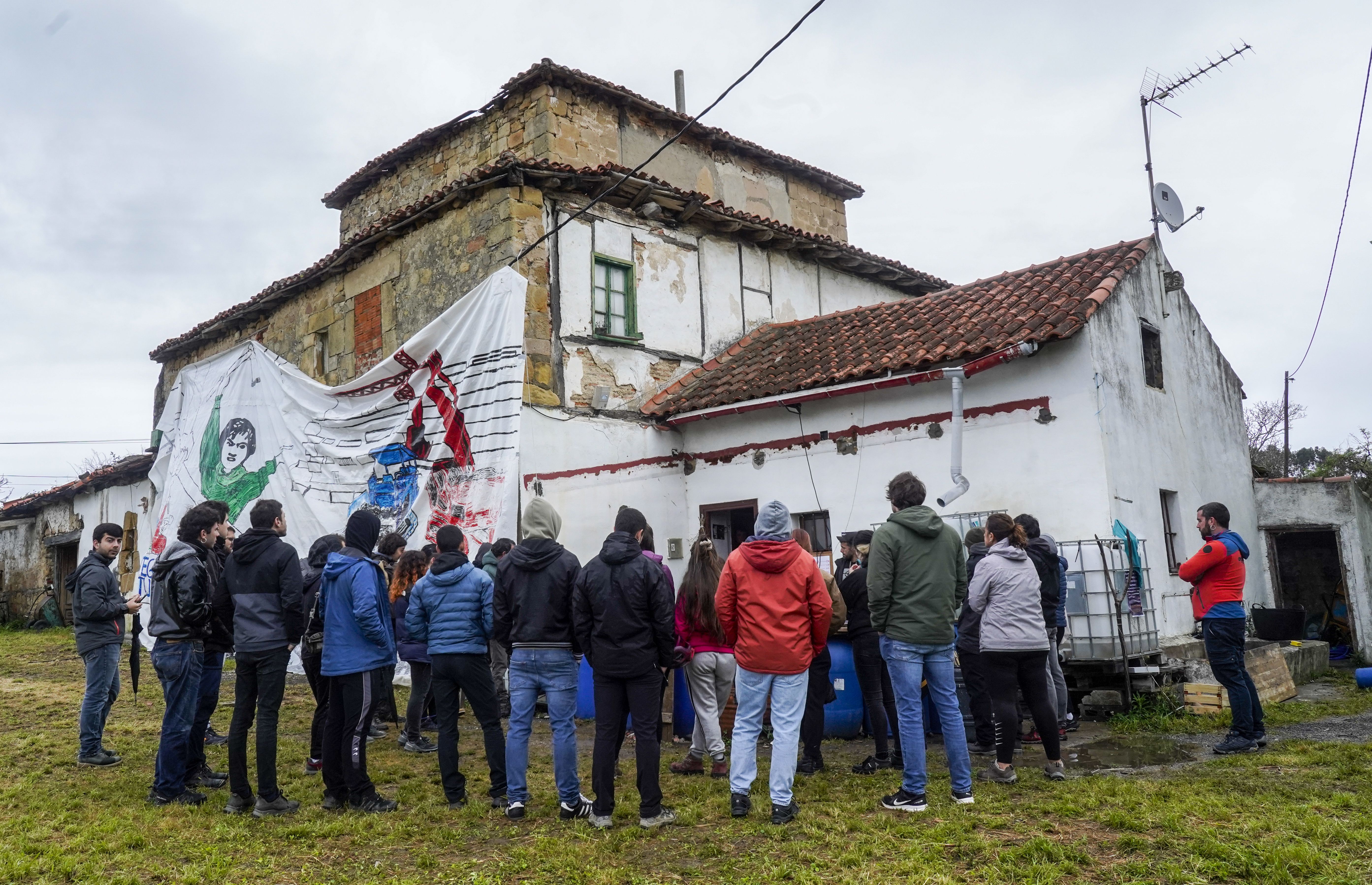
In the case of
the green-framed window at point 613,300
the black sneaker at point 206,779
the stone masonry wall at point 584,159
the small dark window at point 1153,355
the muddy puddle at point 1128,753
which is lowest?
the muddy puddle at point 1128,753

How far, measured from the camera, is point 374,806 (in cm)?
559

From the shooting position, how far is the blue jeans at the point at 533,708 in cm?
537

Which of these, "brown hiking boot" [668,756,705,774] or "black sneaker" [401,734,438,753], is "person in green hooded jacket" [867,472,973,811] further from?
"black sneaker" [401,734,438,753]

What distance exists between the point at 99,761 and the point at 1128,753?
7.54m

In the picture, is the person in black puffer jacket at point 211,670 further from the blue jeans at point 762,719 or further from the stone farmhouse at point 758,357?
the stone farmhouse at point 758,357

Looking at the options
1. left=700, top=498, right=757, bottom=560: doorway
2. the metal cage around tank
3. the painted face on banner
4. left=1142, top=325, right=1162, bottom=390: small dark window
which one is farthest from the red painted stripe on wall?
the painted face on banner

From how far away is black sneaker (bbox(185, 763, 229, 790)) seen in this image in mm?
6215

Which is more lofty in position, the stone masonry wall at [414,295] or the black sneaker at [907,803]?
the stone masonry wall at [414,295]

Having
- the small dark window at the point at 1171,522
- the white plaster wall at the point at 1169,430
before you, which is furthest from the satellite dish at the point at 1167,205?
the small dark window at the point at 1171,522

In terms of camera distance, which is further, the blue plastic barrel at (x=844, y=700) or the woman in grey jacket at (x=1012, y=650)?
the blue plastic barrel at (x=844, y=700)

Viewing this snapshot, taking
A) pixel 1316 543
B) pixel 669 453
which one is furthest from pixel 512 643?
pixel 1316 543

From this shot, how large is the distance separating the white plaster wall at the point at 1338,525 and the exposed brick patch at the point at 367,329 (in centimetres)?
1227

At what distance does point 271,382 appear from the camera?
1266 centimetres

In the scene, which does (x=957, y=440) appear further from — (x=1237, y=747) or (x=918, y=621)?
(x=918, y=621)
